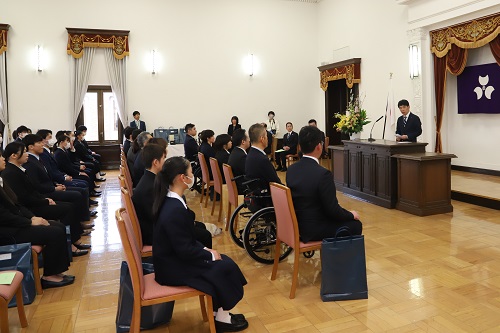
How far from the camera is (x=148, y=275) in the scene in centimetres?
246

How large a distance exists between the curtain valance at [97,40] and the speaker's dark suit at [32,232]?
333 inches

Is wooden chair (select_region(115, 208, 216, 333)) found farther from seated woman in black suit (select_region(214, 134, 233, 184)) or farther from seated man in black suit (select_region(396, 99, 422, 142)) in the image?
seated man in black suit (select_region(396, 99, 422, 142))

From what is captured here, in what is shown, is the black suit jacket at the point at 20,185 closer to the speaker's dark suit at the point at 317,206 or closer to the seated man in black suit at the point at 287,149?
the speaker's dark suit at the point at 317,206

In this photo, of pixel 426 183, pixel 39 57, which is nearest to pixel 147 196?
pixel 426 183

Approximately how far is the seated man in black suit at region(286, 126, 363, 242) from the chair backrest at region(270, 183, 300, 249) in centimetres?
8

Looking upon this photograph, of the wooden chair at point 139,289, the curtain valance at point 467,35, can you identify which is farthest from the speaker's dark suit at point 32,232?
the curtain valance at point 467,35

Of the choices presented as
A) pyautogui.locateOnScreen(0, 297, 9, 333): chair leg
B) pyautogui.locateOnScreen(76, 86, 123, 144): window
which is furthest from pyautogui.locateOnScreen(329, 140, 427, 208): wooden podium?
pyautogui.locateOnScreen(76, 86, 123, 144): window

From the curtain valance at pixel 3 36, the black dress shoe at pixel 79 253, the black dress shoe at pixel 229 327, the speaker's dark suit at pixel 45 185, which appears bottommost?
the black dress shoe at pixel 229 327

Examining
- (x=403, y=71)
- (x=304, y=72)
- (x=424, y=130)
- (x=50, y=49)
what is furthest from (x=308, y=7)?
(x=50, y=49)

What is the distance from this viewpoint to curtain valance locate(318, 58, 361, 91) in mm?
10672

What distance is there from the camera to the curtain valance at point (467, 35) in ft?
Result: 22.8

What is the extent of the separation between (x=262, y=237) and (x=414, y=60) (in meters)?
6.34

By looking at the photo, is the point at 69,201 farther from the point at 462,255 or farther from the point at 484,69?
the point at 484,69

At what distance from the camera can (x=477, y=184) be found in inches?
269
